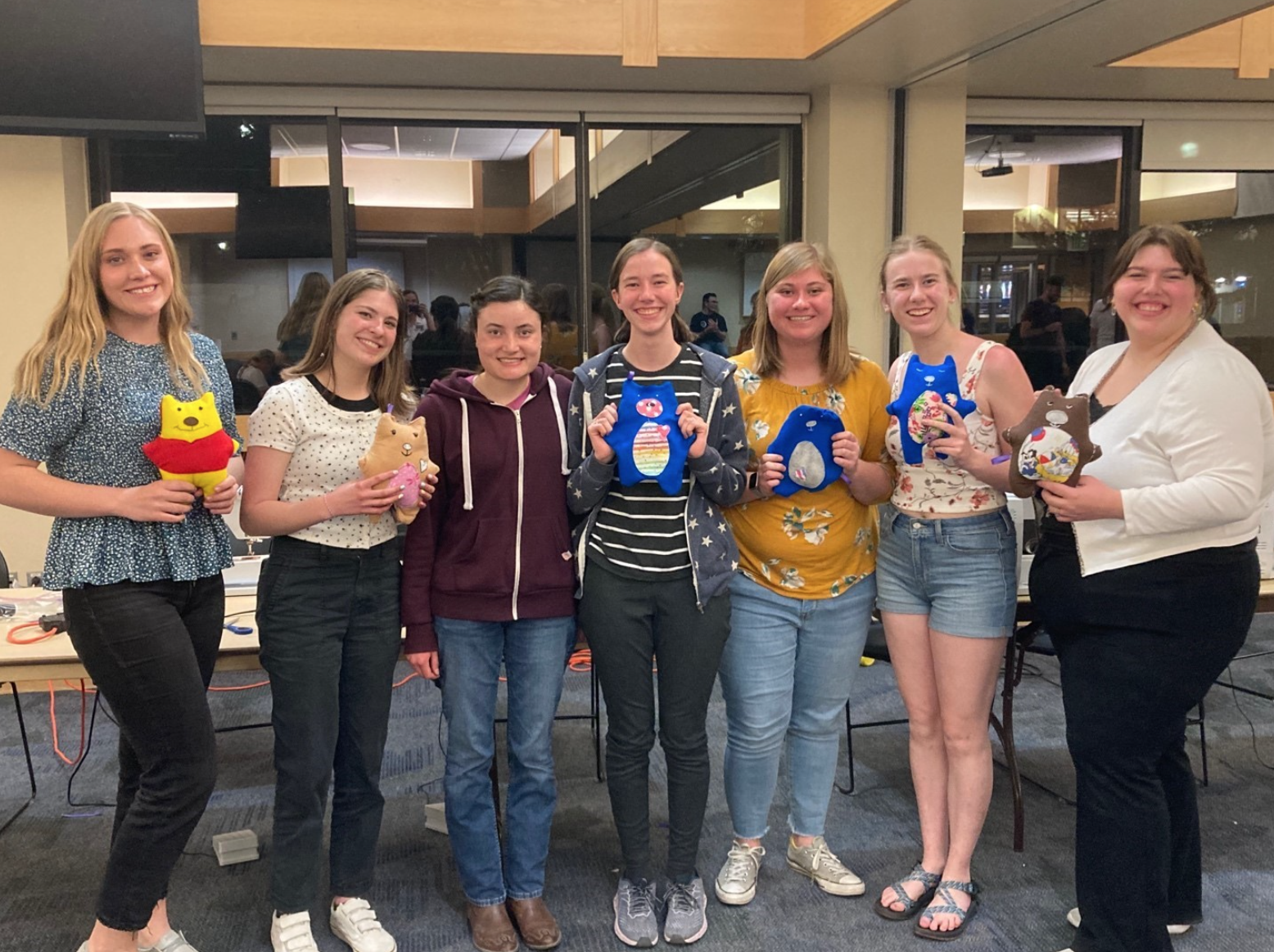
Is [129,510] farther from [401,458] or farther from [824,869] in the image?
[824,869]

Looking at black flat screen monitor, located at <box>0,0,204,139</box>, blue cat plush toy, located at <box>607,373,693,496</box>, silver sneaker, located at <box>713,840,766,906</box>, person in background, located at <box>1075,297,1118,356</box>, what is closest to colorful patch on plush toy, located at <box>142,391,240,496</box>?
blue cat plush toy, located at <box>607,373,693,496</box>

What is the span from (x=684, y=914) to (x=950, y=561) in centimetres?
105

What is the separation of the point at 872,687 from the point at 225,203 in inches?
162

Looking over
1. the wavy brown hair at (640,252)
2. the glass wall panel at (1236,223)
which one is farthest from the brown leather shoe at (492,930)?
the glass wall panel at (1236,223)

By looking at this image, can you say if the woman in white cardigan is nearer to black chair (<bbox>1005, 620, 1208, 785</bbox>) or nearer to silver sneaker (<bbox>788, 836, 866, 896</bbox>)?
silver sneaker (<bbox>788, 836, 866, 896</bbox>)

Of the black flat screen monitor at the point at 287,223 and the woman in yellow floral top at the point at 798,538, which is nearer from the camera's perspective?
the woman in yellow floral top at the point at 798,538

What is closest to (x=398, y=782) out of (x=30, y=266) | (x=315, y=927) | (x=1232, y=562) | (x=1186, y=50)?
(x=315, y=927)

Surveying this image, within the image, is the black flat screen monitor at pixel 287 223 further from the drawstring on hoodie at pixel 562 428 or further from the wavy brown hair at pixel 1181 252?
the wavy brown hair at pixel 1181 252

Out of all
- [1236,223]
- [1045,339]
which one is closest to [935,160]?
[1045,339]

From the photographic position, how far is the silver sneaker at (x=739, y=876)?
2.35 meters

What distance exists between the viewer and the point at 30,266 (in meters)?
4.29

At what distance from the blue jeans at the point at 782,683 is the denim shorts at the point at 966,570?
0.19 meters

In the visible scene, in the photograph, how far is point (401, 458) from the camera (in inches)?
74.9

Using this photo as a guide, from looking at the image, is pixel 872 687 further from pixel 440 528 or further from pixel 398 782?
pixel 440 528
